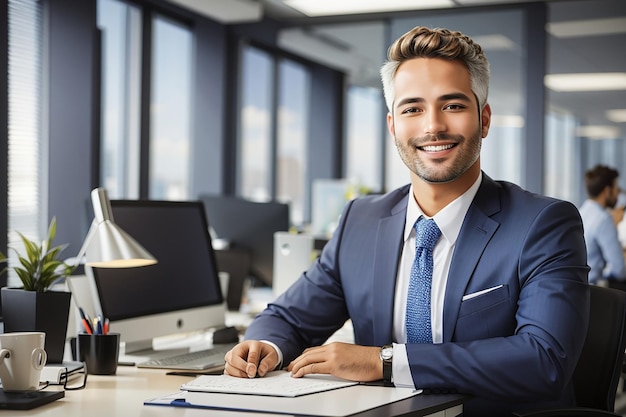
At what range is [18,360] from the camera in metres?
Result: 1.74

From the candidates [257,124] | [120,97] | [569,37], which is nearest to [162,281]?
[120,97]

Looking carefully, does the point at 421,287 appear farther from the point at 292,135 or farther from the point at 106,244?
the point at 292,135

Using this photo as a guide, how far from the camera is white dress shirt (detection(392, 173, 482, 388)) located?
2.02 meters

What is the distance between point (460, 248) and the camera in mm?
1979

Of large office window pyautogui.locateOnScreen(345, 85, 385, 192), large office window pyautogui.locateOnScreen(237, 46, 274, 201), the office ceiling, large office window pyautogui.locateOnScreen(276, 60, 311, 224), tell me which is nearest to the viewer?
the office ceiling

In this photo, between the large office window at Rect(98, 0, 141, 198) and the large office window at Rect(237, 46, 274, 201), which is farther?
the large office window at Rect(237, 46, 274, 201)

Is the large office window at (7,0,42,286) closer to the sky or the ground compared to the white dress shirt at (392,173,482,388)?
closer to the sky

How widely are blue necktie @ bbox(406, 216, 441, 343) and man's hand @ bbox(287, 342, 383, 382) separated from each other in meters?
0.21

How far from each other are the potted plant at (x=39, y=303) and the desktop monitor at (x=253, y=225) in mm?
1647

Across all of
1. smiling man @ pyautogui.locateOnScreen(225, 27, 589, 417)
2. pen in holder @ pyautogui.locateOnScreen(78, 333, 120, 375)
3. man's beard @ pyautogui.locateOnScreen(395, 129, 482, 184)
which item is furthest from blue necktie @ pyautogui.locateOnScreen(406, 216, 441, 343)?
pen in holder @ pyautogui.locateOnScreen(78, 333, 120, 375)

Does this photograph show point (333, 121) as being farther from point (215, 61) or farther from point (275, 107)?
point (215, 61)

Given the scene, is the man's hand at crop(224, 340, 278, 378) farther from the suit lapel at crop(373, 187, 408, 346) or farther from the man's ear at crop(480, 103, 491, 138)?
the man's ear at crop(480, 103, 491, 138)

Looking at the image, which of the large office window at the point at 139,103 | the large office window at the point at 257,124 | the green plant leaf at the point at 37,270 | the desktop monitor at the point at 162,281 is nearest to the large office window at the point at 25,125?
the large office window at the point at 139,103

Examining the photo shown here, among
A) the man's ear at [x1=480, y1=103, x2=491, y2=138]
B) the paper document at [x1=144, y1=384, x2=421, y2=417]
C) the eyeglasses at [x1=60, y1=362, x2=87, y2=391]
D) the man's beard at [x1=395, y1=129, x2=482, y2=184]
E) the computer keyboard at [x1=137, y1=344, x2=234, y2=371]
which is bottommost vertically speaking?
the computer keyboard at [x1=137, y1=344, x2=234, y2=371]
